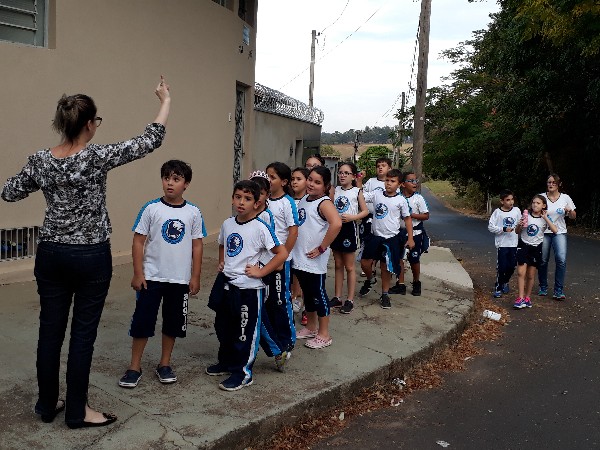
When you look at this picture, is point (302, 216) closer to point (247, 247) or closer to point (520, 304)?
point (247, 247)

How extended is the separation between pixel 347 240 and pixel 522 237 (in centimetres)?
310

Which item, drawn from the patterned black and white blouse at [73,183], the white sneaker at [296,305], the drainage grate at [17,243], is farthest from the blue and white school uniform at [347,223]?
the patterned black and white blouse at [73,183]

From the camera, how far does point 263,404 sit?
4.13 meters

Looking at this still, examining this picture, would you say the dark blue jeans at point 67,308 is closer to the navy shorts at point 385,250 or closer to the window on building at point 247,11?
the navy shorts at point 385,250

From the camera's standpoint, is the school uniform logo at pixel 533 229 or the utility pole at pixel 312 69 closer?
the school uniform logo at pixel 533 229

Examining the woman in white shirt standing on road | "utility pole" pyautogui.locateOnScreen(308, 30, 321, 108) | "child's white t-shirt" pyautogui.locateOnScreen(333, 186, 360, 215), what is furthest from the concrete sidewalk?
"utility pole" pyautogui.locateOnScreen(308, 30, 321, 108)

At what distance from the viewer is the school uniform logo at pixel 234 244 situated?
172 inches

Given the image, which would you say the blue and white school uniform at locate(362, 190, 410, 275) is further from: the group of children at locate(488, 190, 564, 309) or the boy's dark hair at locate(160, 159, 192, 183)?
the boy's dark hair at locate(160, 159, 192, 183)

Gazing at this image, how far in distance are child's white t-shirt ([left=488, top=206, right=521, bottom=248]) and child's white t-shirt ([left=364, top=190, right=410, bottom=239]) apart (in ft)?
6.33

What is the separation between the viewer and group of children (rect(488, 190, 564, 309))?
8.34m

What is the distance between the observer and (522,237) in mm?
8469

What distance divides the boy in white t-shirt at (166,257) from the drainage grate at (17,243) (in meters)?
3.13

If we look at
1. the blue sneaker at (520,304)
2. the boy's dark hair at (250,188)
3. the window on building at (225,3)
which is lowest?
the blue sneaker at (520,304)

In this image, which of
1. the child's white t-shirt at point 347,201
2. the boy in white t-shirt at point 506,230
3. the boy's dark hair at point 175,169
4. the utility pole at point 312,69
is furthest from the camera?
the utility pole at point 312,69
